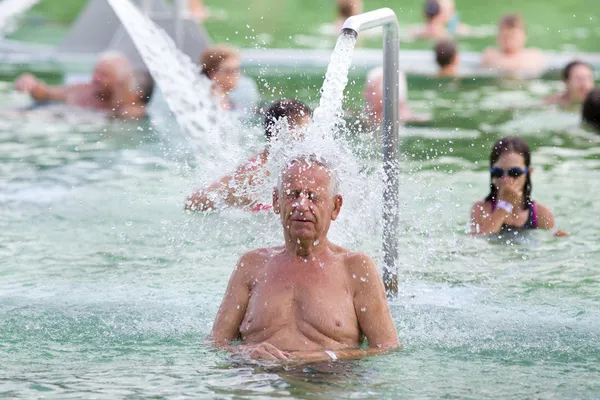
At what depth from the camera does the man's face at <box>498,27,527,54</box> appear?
561 inches

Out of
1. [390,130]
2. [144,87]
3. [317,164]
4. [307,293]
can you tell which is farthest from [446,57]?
[307,293]

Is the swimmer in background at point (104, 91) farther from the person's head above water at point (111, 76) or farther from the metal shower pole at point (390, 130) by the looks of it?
the metal shower pole at point (390, 130)

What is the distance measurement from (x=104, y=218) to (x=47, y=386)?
145 inches

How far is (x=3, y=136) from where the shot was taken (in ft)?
35.2

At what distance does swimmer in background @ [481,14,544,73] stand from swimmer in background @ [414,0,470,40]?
2.74 m

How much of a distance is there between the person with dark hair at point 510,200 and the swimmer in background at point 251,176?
1.35 metres

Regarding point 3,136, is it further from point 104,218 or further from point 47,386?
point 47,386

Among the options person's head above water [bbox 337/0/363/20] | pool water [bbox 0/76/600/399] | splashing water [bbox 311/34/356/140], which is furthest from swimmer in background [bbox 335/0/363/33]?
splashing water [bbox 311/34/356/140]

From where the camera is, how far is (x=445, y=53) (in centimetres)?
1334

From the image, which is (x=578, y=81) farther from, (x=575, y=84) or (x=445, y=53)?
(x=445, y=53)

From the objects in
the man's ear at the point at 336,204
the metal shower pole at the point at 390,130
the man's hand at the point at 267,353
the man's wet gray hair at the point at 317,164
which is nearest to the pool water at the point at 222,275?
the man's hand at the point at 267,353

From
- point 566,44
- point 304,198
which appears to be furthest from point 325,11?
point 304,198

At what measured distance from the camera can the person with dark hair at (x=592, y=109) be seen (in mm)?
10602

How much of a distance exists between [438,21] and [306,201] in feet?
43.6
